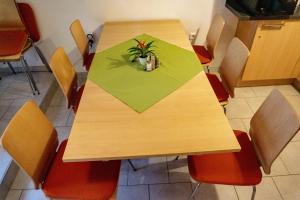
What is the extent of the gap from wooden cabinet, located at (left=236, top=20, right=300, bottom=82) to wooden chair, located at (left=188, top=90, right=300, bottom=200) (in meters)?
1.18

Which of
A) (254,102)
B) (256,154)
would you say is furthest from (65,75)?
(254,102)

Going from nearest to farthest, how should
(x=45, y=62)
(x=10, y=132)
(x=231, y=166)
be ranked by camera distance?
(x=10, y=132) < (x=231, y=166) < (x=45, y=62)

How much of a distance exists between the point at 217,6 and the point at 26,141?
216 cm

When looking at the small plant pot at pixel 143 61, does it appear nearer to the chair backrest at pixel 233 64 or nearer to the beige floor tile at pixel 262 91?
the chair backrest at pixel 233 64

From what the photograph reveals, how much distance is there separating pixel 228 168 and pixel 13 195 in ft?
4.95

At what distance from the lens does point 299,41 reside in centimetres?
222

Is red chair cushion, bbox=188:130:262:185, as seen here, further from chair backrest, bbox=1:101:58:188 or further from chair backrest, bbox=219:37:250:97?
chair backrest, bbox=1:101:58:188

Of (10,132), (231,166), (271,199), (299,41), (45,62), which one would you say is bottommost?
(271,199)

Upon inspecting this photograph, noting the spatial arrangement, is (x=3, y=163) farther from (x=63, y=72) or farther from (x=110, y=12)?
(x=110, y=12)

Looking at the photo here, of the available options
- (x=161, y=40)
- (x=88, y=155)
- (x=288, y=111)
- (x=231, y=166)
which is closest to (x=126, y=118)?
(x=88, y=155)

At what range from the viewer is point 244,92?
8.36 feet

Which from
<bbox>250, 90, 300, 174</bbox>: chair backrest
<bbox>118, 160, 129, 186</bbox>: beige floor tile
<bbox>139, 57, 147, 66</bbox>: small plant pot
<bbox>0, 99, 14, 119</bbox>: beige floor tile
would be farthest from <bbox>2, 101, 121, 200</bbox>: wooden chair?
<bbox>0, 99, 14, 119</bbox>: beige floor tile

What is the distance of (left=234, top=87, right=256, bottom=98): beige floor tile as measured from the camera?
250cm

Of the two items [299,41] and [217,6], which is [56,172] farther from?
[299,41]
